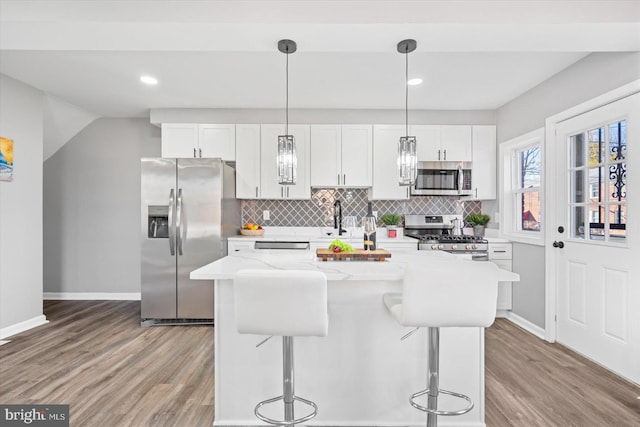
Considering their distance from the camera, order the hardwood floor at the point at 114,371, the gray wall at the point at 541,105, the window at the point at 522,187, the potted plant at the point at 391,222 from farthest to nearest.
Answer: the potted plant at the point at 391,222
the window at the point at 522,187
the gray wall at the point at 541,105
the hardwood floor at the point at 114,371

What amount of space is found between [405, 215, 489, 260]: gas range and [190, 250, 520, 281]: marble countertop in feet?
4.78

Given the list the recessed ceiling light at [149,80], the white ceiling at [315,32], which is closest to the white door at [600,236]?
the white ceiling at [315,32]

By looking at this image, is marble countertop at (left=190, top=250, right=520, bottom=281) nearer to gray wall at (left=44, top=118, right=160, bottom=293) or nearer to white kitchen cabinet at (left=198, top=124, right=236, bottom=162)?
white kitchen cabinet at (left=198, top=124, right=236, bottom=162)

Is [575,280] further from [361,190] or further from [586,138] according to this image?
[361,190]

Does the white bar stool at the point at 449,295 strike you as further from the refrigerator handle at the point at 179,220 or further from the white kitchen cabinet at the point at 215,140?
the white kitchen cabinet at the point at 215,140

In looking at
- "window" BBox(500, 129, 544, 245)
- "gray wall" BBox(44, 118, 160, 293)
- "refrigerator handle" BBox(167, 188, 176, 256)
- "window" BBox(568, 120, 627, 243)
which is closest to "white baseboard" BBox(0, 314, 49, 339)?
"gray wall" BBox(44, 118, 160, 293)

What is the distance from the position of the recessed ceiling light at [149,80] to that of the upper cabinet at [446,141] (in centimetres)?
294

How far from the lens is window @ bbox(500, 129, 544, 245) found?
12.0 feet

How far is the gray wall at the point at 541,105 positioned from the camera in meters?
2.62

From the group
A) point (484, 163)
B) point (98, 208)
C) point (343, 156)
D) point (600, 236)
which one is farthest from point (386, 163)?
point (98, 208)

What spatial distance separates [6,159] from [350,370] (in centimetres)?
378

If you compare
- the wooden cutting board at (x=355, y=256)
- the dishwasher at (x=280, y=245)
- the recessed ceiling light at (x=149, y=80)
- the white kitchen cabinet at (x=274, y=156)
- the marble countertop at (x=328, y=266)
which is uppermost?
the recessed ceiling light at (x=149, y=80)

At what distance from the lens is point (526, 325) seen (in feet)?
12.1

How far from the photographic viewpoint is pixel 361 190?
186 inches
